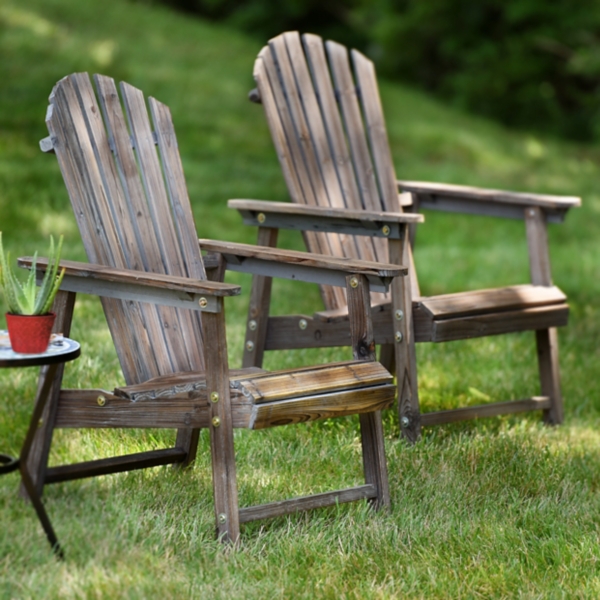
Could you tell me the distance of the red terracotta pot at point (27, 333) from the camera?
223 centimetres

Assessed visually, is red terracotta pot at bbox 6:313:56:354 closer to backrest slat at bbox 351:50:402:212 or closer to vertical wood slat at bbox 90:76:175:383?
vertical wood slat at bbox 90:76:175:383

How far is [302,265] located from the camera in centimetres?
297

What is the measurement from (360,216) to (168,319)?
81cm

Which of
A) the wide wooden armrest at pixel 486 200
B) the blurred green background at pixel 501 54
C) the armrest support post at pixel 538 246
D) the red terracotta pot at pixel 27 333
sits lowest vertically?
the red terracotta pot at pixel 27 333

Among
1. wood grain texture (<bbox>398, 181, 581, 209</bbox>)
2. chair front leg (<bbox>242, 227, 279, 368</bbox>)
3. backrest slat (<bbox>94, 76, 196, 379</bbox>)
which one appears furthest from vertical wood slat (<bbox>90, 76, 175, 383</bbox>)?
wood grain texture (<bbox>398, 181, 581, 209</bbox>)

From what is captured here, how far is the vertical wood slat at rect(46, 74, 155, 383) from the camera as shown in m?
2.85

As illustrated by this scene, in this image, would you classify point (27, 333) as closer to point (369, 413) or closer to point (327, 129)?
point (369, 413)

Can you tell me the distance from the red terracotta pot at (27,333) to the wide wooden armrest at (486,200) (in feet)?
6.99

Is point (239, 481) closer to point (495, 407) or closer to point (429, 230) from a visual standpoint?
point (495, 407)

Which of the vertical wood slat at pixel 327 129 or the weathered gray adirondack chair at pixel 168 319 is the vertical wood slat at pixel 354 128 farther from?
the weathered gray adirondack chair at pixel 168 319

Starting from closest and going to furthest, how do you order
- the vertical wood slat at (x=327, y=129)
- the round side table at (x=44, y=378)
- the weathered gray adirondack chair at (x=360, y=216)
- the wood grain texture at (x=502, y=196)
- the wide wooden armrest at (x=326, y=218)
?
the round side table at (x=44, y=378)
the wide wooden armrest at (x=326, y=218)
the weathered gray adirondack chair at (x=360, y=216)
the wood grain texture at (x=502, y=196)
the vertical wood slat at (x=327, y=129)

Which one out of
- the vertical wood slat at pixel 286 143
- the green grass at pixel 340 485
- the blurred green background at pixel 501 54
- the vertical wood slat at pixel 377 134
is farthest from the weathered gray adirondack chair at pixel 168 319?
the blurred green background at pixel 501 54

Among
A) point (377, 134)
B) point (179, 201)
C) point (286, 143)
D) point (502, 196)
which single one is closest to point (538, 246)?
point (502, 196)

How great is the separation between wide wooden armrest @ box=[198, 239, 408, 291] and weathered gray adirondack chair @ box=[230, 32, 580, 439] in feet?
1.39
